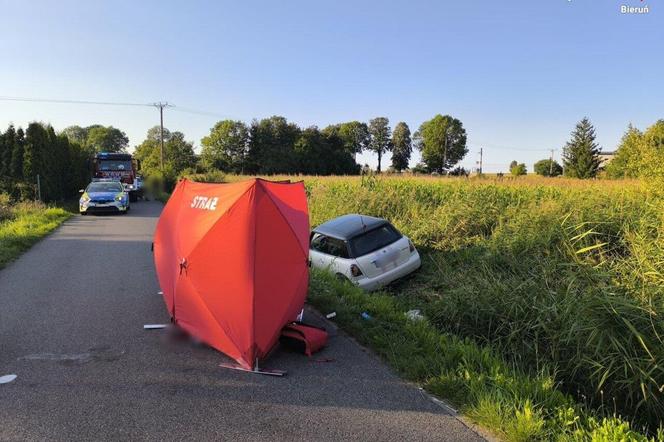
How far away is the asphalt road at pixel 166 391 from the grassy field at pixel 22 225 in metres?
4.73

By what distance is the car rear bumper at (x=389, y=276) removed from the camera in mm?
8461

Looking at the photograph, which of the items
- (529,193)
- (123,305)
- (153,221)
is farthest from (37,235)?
(529,193)

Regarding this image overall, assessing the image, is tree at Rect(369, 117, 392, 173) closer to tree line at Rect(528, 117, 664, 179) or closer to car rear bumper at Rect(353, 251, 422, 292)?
tree line at Rect(528, 117, 664, 179)

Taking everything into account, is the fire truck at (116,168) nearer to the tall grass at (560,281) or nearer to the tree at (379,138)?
the tall grass at (560,281)

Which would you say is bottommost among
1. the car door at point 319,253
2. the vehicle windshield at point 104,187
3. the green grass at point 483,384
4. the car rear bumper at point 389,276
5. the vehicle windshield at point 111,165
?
the car rear bumper at point 389,276

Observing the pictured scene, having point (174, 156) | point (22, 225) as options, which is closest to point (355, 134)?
point (174, 156)

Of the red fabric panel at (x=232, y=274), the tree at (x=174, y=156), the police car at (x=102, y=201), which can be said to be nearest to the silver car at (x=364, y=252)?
the red fabric panel at (x=232, y=274)

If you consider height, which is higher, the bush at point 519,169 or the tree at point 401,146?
the tree at point 401,146

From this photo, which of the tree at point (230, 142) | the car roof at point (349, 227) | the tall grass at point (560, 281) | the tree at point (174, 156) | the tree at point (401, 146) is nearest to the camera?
→ the tall grass at point (560, 281)

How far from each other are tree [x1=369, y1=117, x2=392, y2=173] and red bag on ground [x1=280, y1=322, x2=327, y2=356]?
343 feet

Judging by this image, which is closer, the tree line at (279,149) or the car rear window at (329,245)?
the car rear window at (329,245)

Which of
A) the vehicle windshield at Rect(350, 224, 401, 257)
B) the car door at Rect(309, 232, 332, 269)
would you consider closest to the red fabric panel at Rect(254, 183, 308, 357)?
the vehicle windshield at Rect(350, 224, 401, 257)

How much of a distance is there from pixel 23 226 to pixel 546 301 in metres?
14.9

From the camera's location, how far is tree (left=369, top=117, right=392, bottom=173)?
4259 inches
